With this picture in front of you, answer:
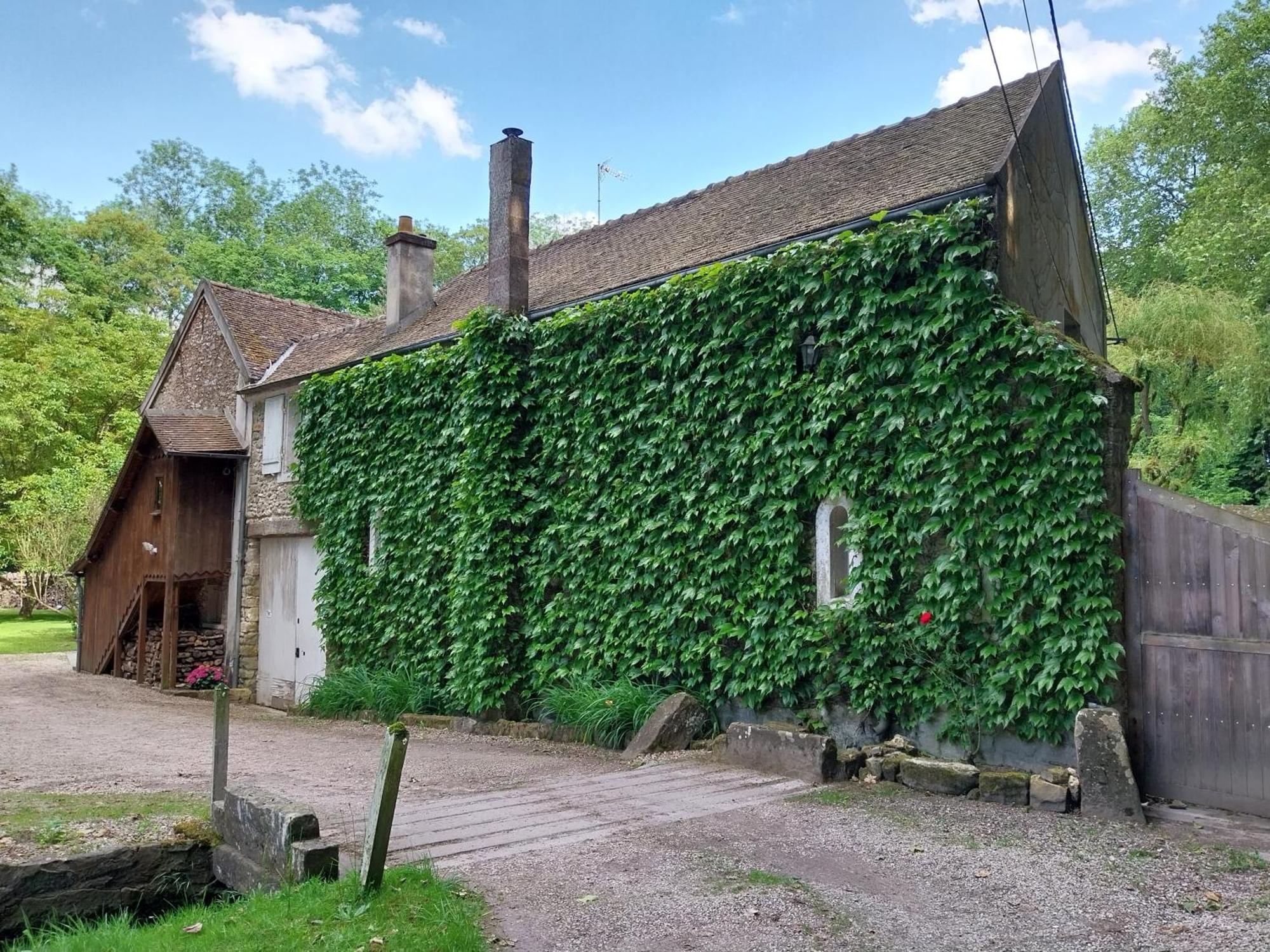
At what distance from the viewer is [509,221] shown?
12.1 m

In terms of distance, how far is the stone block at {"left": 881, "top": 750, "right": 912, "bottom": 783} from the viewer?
7.18 metres

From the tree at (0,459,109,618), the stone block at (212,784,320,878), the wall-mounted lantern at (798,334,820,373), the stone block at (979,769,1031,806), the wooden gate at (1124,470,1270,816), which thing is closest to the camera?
the stone block at (212,784,320,878)

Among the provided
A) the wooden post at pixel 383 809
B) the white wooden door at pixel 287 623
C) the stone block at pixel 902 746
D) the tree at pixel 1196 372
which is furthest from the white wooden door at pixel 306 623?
the tree at pixel 1196 372

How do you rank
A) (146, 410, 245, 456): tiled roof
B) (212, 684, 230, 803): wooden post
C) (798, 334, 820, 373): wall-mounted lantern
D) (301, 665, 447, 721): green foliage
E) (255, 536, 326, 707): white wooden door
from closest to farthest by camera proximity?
(212, 684, 230, 803): wooden post → (798, 334, 820, 373): wall-mounted lantern → (301, 665, 447, 721): green foliage → (255, 536, 326, 707): white wooden door → (146, 410, 245, 456): tiled roof

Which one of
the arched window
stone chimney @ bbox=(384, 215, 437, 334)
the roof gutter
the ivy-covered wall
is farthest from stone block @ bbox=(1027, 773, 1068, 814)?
stone chimney @ bbox=(384, 215, 437, 334)

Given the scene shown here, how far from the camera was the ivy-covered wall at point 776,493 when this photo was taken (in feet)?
22.9

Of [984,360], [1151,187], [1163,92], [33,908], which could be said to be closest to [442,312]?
[984,360]

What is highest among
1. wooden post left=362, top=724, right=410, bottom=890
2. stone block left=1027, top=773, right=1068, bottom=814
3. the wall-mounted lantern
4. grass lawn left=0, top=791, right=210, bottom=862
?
the wall-mounted lantern

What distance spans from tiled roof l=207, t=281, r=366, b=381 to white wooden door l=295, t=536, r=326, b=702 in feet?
12.6

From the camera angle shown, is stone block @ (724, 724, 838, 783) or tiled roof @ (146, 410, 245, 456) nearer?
stone block @ (724, 724, 838, 783)

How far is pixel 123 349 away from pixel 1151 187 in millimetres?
33753

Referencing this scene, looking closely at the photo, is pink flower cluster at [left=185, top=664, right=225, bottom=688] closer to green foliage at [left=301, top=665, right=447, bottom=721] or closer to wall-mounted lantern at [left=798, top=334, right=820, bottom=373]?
green foliage at [left=301, top=665, right=447, bottom=721]

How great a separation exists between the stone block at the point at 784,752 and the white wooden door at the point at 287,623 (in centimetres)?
854

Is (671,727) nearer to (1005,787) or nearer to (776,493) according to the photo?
(776,493)
